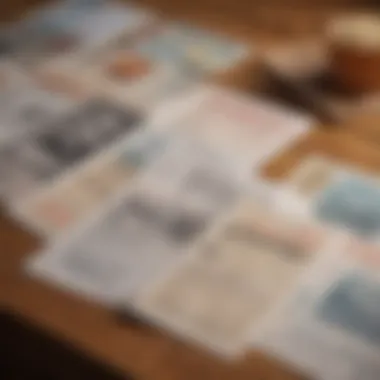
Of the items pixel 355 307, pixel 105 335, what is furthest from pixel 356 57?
pixel 105 335

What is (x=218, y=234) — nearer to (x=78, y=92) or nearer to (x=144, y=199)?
(x=144, y=199)

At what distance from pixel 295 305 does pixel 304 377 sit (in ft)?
0.29

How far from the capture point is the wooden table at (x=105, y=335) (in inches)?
28.0

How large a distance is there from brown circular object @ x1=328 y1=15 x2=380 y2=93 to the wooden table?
506 millimetres

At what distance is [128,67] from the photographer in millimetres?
1180

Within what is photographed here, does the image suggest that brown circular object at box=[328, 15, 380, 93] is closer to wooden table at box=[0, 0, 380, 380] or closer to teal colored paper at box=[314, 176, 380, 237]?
teal colored paper at box=[314, 176, 380, 237]

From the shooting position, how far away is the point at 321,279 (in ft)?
2.65

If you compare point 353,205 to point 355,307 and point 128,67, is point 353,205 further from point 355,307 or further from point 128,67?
point 128,67

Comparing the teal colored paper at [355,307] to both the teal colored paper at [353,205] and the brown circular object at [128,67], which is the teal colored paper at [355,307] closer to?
the teal colored paper at [353,205]


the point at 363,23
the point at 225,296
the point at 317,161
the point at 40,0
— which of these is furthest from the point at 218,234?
the point at 40,0

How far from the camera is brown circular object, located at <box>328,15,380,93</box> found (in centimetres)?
108

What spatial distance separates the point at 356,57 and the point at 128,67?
0.32 metres

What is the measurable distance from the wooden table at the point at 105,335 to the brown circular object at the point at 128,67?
1.20 ft

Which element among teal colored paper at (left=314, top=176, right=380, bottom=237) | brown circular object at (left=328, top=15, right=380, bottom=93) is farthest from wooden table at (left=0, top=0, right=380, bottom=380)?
brown circular object at (left=328, top=15, right=380, bottom=93)
